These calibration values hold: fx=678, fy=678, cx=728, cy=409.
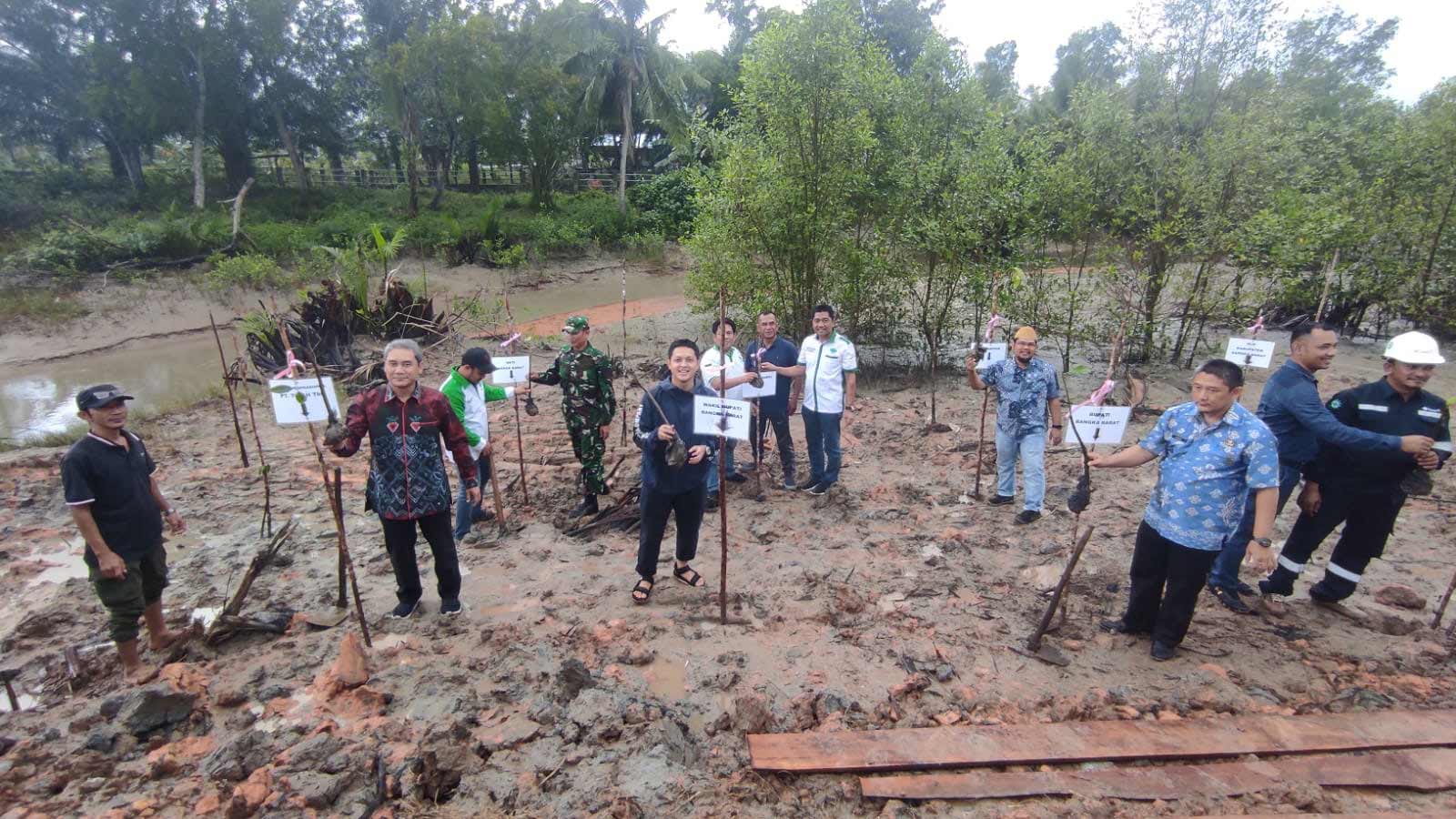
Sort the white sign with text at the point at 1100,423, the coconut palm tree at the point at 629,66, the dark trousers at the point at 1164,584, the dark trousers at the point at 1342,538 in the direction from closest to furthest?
the dark trousers at the point at 1164,584 < the dark trousers at the point at 1342,538 < the white sign with text at the point at 1100,423 < the coconut palm tree at the point at 629,66

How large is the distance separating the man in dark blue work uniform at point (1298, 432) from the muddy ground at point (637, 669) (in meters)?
0.33

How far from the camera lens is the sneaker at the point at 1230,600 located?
428 cm

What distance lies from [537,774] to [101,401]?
2925 mm

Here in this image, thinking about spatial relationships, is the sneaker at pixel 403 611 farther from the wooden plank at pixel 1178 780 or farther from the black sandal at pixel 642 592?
the wooden plank at pixel 1178 780

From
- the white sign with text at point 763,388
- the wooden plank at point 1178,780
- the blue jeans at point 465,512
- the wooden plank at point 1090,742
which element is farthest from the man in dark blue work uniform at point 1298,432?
the blue jeans at point 465,512

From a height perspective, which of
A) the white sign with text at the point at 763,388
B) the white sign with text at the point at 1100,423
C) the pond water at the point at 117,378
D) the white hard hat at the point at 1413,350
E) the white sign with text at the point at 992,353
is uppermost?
the white hard hat at the point at 1413,350

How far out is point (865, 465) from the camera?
24.0ft

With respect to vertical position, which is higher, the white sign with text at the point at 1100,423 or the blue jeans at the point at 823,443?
the white sign with text at the point at 1100,423

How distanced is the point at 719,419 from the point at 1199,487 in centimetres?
255

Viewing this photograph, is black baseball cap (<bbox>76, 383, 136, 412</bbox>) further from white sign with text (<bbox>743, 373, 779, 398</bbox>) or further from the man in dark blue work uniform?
the man in dark blue work uniform

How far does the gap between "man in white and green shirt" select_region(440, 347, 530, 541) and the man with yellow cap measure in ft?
A: 12.7

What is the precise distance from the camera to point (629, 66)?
84.7 feet

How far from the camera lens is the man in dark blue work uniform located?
12.3 ft

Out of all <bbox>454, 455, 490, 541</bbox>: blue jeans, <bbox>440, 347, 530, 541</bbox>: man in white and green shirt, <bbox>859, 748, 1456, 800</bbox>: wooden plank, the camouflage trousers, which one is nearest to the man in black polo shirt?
<bbox>440, 347, 530, 541</bbox>: man in white and green shirt
